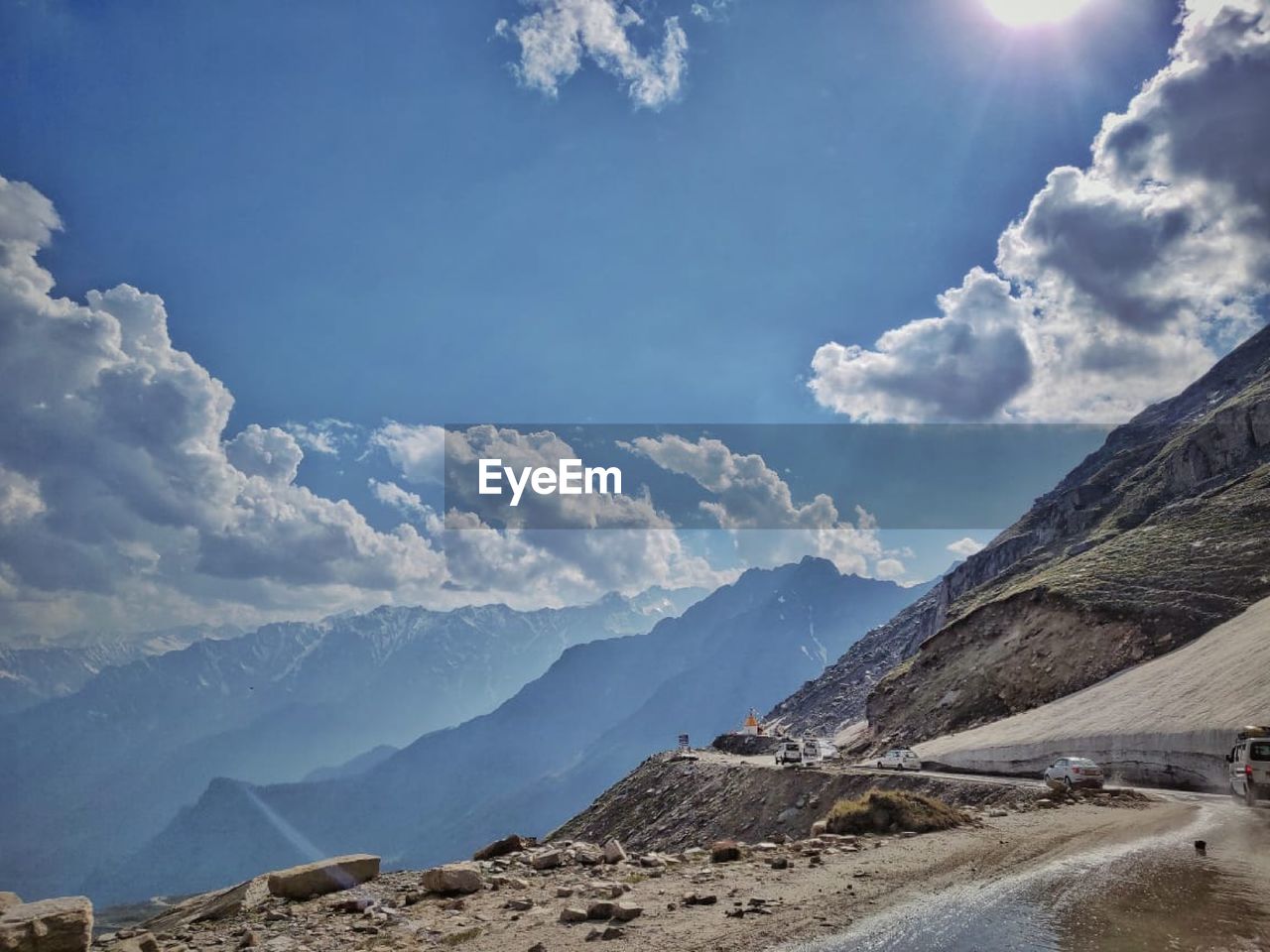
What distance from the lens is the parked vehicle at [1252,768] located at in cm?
2455

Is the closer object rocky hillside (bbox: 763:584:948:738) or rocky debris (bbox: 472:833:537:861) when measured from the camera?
rocky debris (bbox: 472:833:537:861)

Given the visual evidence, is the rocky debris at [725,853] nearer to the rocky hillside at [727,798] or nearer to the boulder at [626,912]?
the boulder at [626,912]

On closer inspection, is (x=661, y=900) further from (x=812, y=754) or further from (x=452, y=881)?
(x=812, y=754)

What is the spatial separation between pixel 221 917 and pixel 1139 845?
17.4 metres

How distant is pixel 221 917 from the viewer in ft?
40.6

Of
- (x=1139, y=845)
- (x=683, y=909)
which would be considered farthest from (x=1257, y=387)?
(x=683, y=909)

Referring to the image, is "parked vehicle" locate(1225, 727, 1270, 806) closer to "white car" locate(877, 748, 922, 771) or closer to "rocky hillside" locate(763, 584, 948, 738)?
"white car" locate(877, 748, 922, 771)

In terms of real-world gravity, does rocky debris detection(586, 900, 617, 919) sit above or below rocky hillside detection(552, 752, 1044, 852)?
above

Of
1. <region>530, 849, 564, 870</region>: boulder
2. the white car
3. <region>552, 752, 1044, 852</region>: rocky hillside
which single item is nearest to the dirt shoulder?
<region>530, 849, 564, 870</region>: boulder

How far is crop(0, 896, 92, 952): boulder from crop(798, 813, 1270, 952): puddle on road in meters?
8.53

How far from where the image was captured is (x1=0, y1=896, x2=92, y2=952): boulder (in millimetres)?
8406

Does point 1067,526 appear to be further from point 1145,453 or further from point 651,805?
point 651,805

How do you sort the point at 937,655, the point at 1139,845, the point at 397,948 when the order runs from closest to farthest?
the point at 397,948
the point at 1139,845
the point at 937,655

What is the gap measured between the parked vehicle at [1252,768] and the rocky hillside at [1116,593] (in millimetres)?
44461
